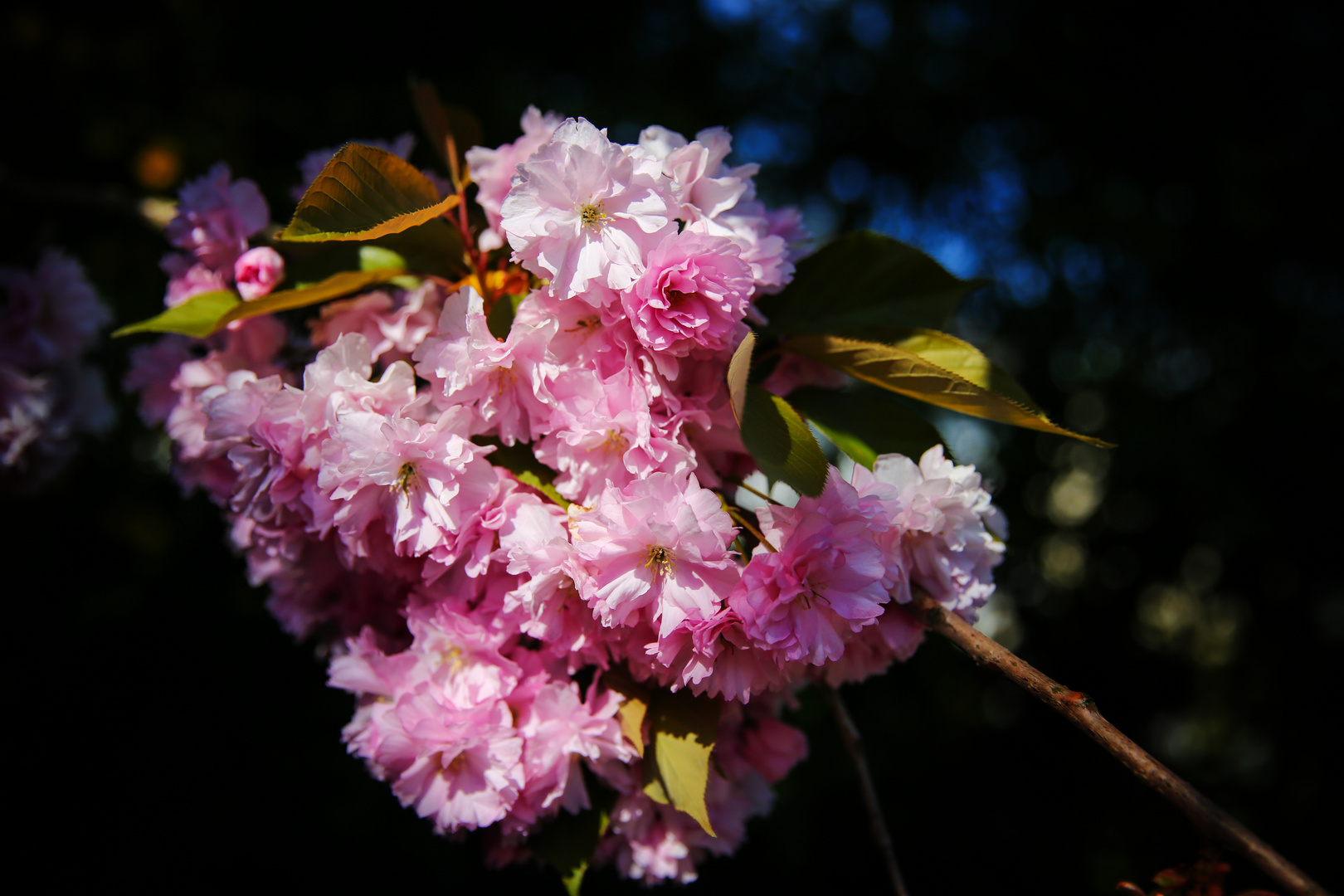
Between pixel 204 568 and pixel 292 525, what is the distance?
4.61ft

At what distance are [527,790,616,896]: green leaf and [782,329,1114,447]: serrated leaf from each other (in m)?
0.53

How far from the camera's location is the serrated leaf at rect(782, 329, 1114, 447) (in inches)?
28.6

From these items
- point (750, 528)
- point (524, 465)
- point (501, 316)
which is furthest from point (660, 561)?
point (501, 316)

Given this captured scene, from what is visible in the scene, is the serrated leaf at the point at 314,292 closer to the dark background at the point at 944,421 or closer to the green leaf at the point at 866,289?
the green leaf at the point at 866,289

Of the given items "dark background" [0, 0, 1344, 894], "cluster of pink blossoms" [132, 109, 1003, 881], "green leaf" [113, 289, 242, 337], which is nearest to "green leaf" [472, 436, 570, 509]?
"cluster of pink blossoms" [132, 109, 1003, 881]

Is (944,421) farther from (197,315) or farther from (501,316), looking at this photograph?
(197,315)

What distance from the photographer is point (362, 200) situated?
71 centimetres

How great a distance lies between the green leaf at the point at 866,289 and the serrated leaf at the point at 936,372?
44 mm

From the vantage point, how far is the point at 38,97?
6.64ft

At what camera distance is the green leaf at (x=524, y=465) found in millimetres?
737

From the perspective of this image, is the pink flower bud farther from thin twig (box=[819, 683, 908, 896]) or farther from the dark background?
the dark background

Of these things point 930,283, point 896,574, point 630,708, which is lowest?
point 630,708

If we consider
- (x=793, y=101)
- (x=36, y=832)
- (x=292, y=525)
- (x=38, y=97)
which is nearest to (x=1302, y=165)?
(x=793, y=101)

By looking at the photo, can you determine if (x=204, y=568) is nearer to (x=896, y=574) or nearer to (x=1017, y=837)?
(x=896, y=574)
